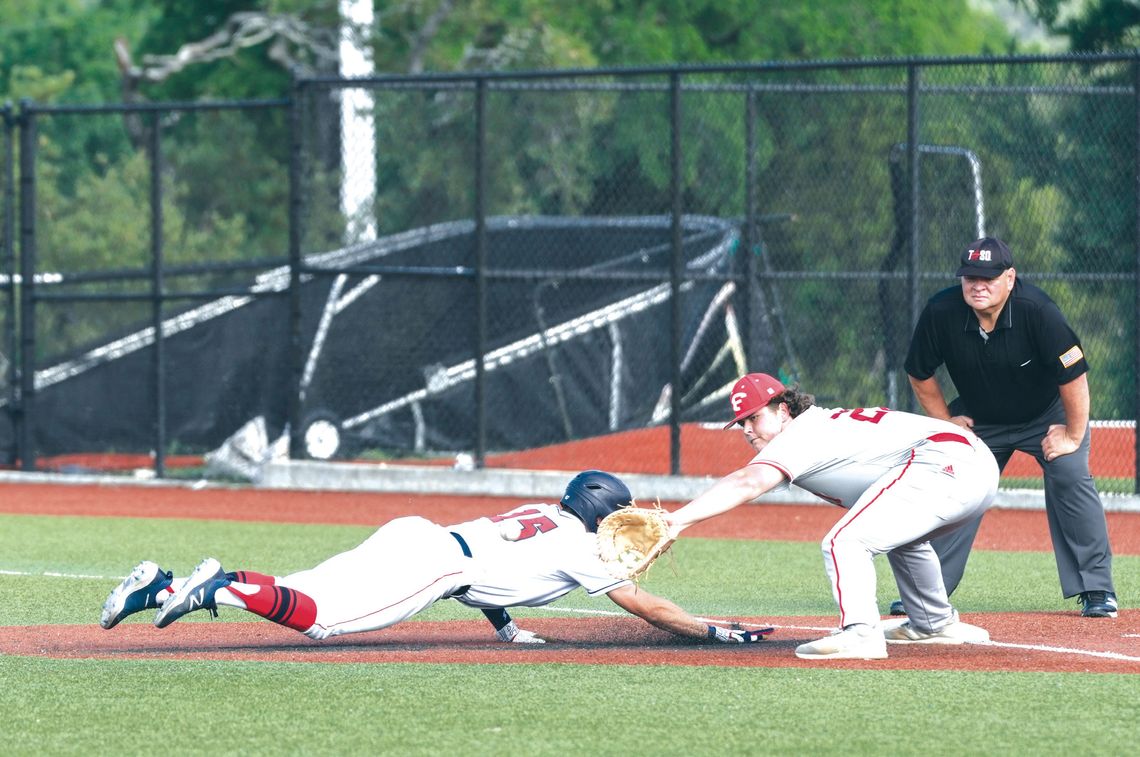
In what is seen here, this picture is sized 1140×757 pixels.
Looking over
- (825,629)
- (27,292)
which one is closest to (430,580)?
(825,629)

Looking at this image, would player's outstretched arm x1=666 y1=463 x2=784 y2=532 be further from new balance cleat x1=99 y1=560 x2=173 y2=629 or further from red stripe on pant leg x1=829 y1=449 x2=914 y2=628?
new balance cleat x1=99 y1=560 x2=173 y2=629

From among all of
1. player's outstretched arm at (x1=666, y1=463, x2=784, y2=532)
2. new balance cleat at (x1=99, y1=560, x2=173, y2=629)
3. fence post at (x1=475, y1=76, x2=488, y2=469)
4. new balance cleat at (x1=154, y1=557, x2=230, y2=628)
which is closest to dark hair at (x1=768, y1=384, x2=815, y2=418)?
player's outstretched arm at (x1=666, y1=463, x2=784, y2=532)

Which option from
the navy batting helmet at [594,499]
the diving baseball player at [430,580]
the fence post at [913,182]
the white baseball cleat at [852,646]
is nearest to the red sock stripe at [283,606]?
the diving baseball player at [430,580]

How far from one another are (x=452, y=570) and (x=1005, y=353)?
2.87 metres

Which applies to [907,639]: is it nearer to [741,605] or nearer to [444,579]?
[741,605]

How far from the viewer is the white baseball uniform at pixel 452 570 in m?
7.00

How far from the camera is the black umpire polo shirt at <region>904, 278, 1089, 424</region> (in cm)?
814

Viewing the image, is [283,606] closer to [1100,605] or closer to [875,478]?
[875,478]

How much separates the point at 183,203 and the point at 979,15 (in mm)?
29067

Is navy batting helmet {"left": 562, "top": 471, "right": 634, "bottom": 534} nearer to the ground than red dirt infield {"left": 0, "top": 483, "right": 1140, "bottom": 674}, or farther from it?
farther from it

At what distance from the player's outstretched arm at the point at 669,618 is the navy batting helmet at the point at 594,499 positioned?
0.34 metres

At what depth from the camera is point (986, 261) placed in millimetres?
8016

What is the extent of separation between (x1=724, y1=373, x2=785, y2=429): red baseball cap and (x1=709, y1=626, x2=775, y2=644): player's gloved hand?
3.30 ft

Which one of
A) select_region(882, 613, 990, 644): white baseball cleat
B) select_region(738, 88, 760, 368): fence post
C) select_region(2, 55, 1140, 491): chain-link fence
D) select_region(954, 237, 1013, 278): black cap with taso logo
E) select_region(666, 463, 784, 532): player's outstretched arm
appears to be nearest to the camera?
select_region(666, 463, 784, 532): player's outstretched arm
